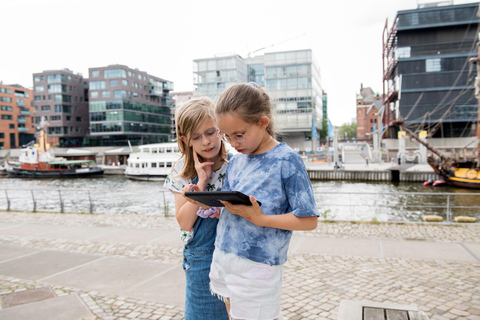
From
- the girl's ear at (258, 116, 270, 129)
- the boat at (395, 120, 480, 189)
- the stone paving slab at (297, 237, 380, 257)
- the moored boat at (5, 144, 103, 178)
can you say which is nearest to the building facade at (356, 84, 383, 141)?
the boat at (395, 120, 480, 189)

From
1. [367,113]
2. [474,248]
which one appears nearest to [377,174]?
[474,248]

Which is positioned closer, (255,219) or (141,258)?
(255,219)

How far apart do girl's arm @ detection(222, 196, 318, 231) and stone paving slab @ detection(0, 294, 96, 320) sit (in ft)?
9.88

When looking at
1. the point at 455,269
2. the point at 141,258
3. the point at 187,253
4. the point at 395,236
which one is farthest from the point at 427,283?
the point at 141,258

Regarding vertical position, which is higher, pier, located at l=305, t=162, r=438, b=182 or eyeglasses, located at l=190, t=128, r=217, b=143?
eyeglasses, located at l=190, t=128, r=217, b=143

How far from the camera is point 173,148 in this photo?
43219mm

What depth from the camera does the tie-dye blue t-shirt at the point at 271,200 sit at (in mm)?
1681

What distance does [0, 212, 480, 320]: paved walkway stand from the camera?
3.94 meters

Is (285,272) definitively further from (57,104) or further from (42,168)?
(57,104)

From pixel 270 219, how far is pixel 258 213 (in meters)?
0.07

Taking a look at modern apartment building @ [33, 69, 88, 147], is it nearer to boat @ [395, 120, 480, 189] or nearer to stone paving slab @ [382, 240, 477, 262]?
boat @ [395, 120, 480, 189]

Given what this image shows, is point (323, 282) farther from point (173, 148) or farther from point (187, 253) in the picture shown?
point (173, 148)

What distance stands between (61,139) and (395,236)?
87480 mm

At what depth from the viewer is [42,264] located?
5.66 meters
